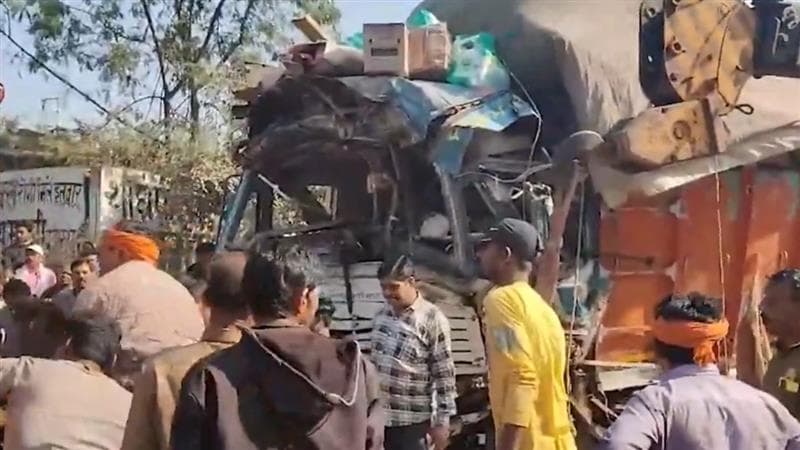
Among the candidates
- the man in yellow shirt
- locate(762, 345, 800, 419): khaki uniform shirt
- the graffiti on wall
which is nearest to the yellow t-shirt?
the man in yellow shirt

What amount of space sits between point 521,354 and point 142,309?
54.6 inches

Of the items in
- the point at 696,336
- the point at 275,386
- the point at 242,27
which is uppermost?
the point at 242,27

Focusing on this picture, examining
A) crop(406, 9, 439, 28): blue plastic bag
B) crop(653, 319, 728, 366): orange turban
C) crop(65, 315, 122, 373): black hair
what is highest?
crop(406, 9, 439, 28): blue plastic bag

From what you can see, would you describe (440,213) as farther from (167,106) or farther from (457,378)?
(167,106)

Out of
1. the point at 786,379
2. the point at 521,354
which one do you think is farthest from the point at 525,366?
the point at 786,379

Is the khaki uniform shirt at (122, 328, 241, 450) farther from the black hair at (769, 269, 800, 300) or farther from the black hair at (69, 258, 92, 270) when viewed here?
the black hair at (69, 258, 92, 270)

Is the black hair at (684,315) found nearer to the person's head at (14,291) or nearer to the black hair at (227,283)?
the black hair at (227,283)

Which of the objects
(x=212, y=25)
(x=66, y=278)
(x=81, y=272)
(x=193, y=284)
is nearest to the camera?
(x=193, y=284)

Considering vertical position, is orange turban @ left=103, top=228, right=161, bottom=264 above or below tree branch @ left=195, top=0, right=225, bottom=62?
below

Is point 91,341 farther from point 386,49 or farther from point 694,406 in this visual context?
point 386,49

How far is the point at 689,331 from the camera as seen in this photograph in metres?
3.66

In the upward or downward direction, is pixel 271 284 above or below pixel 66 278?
above

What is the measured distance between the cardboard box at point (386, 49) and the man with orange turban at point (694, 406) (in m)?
4.16

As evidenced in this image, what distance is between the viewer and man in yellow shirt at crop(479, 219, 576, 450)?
5074 mm
